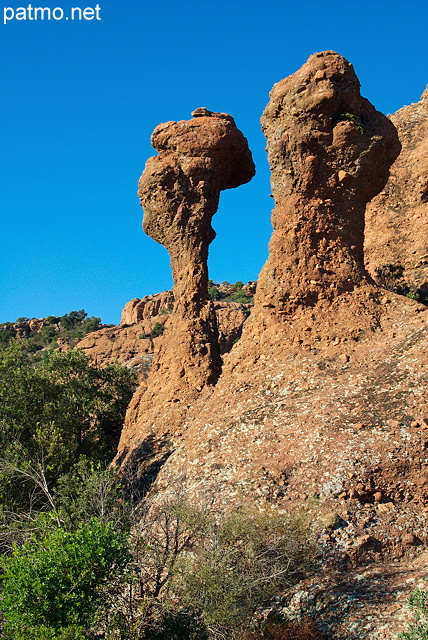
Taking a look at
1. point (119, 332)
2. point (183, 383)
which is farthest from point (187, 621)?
point (119, 332)

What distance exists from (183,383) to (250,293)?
124ft

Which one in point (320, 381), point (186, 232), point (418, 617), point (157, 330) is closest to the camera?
point (418, 617)

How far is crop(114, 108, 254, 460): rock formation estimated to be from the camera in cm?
1736

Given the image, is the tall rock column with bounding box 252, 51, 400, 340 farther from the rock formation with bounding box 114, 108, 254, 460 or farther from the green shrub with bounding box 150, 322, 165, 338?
the green shrub with bounding box 150, 322, 165, 338

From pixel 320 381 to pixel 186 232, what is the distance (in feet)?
23.1

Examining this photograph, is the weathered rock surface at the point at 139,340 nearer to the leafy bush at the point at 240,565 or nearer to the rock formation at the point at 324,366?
the rock formation at the point at 324,366

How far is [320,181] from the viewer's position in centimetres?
1700

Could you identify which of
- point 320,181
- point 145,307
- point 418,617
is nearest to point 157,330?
point 145,307

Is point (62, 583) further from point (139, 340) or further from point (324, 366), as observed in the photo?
point (139, 340)

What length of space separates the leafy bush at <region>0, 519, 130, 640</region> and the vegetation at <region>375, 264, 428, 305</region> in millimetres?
16419

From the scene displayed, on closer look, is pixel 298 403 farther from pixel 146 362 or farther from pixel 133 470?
pixel 146 362

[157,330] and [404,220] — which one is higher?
[157,330]

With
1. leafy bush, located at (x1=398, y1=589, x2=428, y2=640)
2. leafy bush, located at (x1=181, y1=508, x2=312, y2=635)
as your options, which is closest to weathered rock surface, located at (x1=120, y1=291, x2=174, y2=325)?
leafy bush, located at (x1=181, y1=508, x2=312, y2=635)

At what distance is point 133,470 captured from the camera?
15.6m
